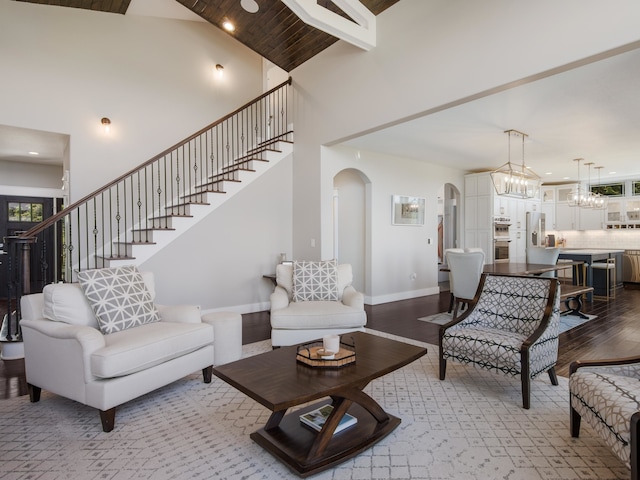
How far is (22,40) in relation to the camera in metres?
4.94

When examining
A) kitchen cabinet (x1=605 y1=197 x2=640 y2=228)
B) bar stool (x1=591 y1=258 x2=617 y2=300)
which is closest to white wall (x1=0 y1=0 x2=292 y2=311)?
bar stool (x1=591 y1=258 x2=617 y2=300)

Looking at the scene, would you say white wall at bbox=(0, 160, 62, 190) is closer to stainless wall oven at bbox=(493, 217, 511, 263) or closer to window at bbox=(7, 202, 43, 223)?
window at bbox=(7, 202, 43, 223)

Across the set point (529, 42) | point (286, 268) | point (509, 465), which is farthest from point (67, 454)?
point (529, 42)

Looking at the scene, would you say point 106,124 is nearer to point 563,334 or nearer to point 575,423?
point 575,423

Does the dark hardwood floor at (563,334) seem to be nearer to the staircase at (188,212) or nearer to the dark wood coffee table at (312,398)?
the staircase at (188,212)

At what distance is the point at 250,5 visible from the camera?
15.9 ft

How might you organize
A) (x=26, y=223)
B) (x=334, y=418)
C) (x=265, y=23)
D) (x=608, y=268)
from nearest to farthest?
(x=334, y=418), (x=265, y=23), (x=608, y=268), (x=26, y=223)

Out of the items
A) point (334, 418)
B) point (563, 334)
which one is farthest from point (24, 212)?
point (563, 334)

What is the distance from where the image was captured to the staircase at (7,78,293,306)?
482cm

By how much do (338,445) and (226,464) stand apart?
601mm

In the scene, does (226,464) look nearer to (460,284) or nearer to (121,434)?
(121,434)

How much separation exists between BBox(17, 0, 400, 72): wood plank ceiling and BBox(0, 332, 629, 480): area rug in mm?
4691

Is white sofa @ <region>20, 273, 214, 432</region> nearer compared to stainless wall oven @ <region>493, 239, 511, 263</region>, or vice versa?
white sofa @ <region>20, 273, 214, 432</region>

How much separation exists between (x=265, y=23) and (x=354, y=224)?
3.45 metres
